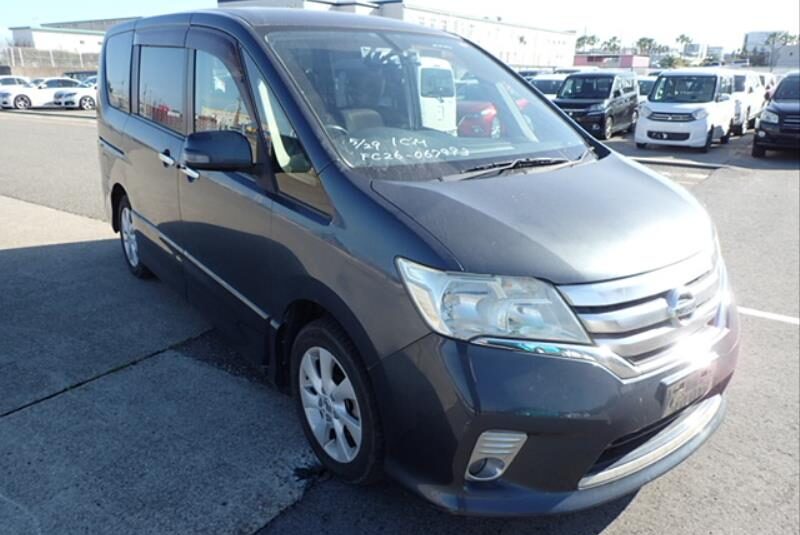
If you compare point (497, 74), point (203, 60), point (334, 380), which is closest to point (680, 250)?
point (334, 380)

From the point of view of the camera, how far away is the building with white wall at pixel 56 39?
60062 mm

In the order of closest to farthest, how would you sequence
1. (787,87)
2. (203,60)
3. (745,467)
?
(745,467)
(203,60)
(787,87)

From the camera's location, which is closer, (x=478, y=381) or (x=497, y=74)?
(x=478, y=381)

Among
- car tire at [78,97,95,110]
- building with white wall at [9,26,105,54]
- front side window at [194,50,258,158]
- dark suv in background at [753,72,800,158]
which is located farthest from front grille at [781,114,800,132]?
building with white wall at [9,26,105,54]

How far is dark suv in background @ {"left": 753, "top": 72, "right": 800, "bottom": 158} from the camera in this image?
12.8 metres

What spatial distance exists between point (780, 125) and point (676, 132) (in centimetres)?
200

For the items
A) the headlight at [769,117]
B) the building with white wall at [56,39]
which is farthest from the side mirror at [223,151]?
the building with white wall at [56,39]

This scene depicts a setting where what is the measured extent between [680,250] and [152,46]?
351cm

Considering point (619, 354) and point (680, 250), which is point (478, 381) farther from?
point (680, 250)

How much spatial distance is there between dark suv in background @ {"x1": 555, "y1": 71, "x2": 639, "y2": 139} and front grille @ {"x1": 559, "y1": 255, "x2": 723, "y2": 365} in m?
13.8

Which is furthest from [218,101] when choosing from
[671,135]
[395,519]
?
[671,135]

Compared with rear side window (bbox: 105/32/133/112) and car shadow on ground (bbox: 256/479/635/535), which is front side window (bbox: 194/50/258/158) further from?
car shadow on ground (bbox: 256/479/635/535)

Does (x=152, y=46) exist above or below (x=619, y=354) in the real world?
above

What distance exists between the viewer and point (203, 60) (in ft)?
11.0
